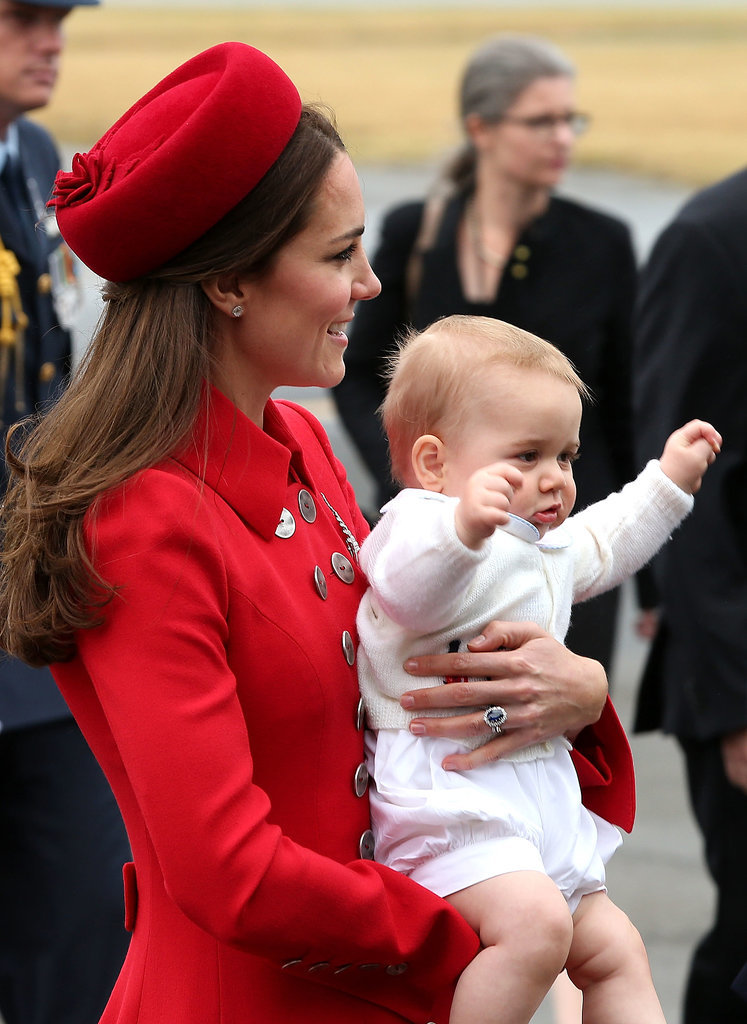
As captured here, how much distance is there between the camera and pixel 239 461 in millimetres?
1708

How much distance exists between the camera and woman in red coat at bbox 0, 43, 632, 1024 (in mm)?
1528

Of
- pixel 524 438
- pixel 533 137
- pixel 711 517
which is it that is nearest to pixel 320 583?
pixel 524 438

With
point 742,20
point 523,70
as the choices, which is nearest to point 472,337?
point 523,70

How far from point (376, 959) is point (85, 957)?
4.67 ft

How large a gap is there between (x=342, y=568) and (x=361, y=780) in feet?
0.81

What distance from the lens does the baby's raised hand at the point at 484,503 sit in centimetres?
159

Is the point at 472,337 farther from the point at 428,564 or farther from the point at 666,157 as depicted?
the point at 666,157

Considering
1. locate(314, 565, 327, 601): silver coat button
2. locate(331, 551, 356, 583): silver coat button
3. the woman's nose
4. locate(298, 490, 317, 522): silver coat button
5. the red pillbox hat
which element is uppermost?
the red pillbox hat

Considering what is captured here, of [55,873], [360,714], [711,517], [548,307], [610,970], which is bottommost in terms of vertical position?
[55,873]

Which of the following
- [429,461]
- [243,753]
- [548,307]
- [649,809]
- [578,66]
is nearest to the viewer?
[243,753]

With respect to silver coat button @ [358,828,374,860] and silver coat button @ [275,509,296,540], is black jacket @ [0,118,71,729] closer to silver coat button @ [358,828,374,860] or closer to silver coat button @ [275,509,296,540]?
silver coat button @ [275,509,296,540]

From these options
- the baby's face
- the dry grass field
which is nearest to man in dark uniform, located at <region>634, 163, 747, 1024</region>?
the baby's face

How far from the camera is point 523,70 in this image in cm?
439

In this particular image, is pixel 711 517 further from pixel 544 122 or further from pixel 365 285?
pixel 544 122
